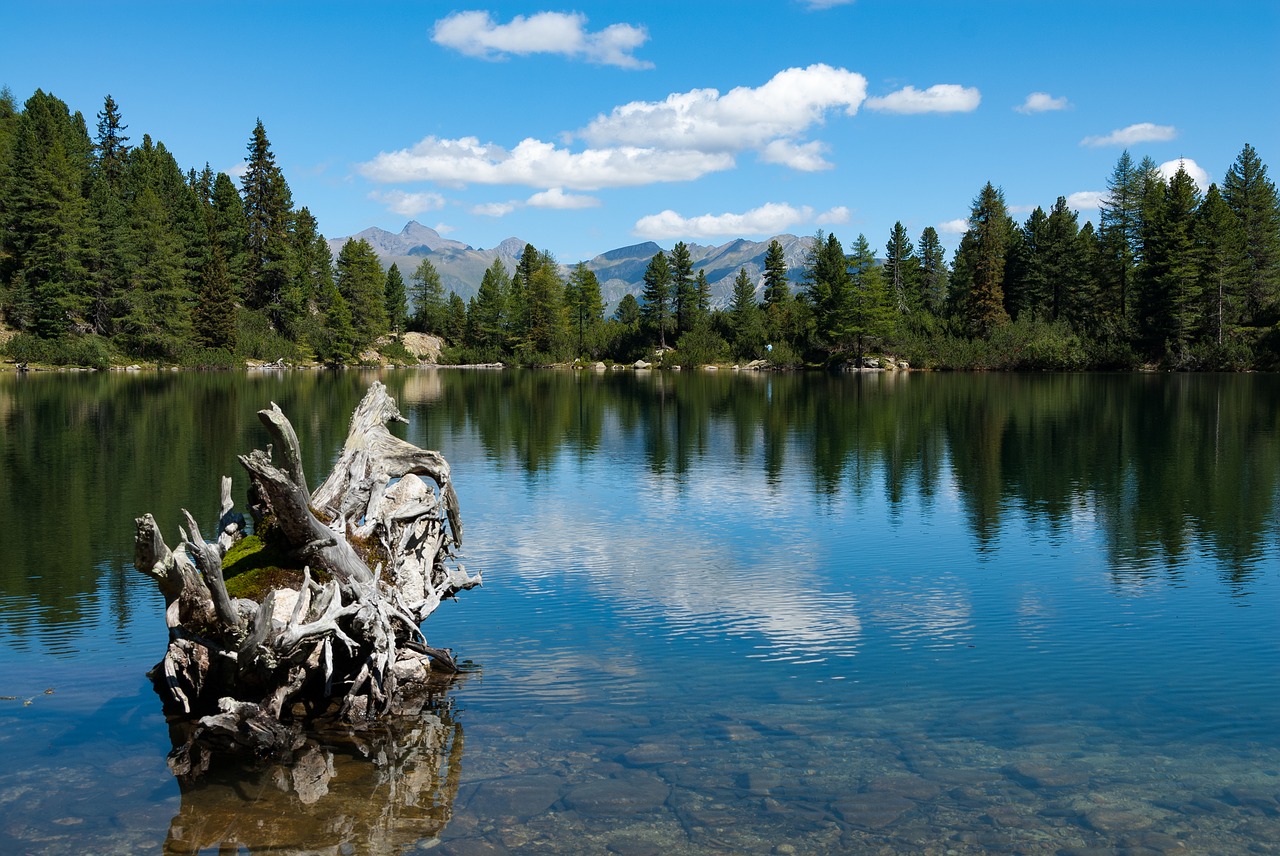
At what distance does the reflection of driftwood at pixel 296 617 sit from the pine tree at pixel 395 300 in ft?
427

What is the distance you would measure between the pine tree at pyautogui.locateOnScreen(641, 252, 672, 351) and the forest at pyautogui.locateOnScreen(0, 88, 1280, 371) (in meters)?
0.29

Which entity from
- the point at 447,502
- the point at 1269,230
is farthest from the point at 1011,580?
the point at 1269,230

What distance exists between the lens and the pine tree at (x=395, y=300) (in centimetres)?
14050

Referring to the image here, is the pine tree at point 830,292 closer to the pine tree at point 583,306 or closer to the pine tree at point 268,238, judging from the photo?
the pine tree at point 583,306

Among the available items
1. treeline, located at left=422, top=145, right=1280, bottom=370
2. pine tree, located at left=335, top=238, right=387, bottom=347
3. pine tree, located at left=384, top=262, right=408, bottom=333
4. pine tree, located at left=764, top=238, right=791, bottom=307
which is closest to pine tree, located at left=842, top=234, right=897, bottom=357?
treeline, located at left=422, top=145, right=1280, bottom=370

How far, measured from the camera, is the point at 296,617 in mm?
10289

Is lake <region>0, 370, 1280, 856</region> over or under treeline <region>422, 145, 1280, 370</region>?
under

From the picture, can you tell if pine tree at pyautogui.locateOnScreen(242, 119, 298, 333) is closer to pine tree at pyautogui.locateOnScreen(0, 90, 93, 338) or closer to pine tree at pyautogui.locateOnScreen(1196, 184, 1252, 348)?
pine tree at pyautogui.locateOnScreen(0, 90, 93, 338)

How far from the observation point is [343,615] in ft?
35.9

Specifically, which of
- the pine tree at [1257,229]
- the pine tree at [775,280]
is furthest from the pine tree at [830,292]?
the pine tree at [1257,229]

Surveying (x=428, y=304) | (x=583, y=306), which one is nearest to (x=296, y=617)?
(x=583, y=306)

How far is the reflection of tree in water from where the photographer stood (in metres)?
8.35

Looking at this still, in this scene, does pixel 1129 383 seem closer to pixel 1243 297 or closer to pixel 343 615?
pixel 1243 297

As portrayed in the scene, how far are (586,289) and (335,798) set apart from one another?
5056 inches
